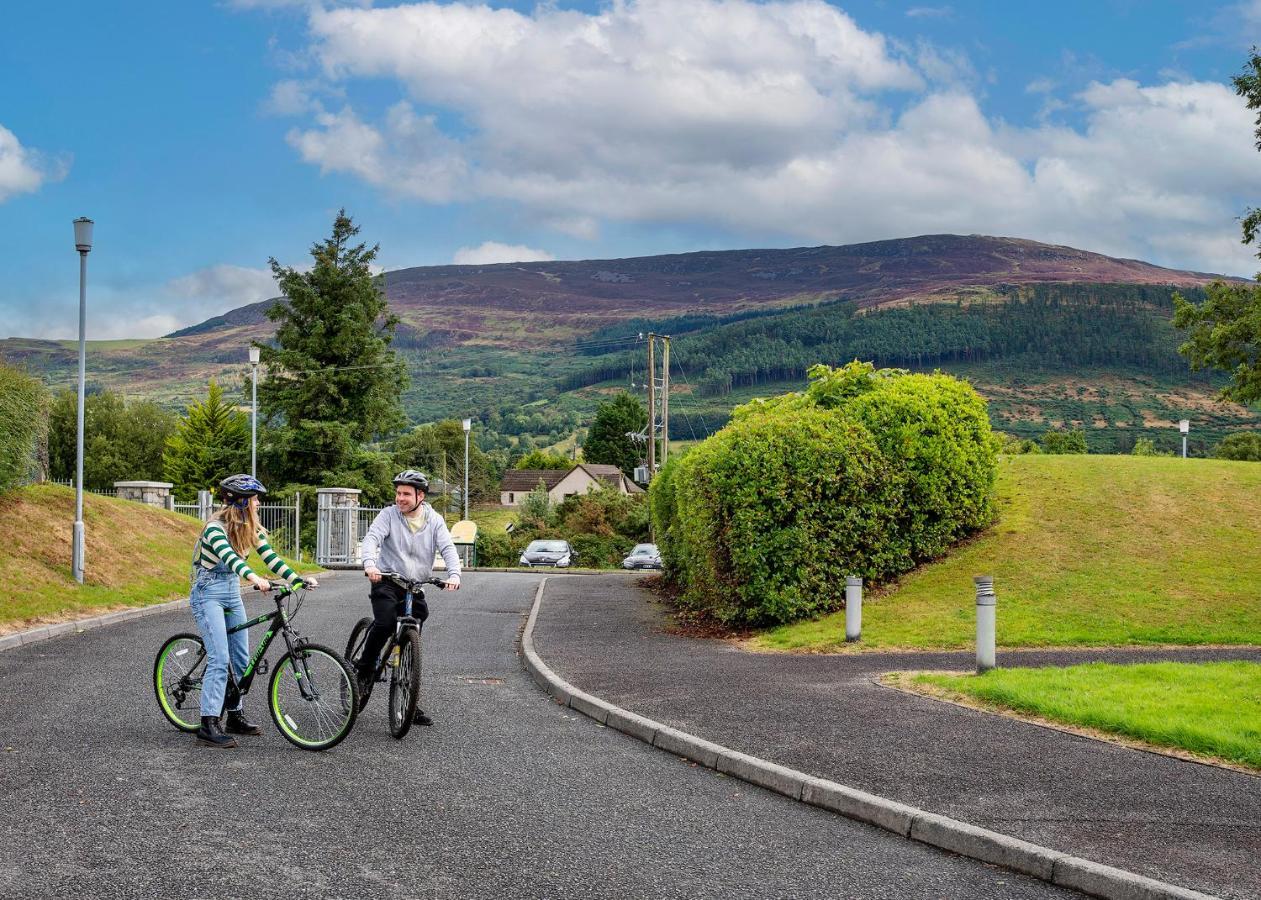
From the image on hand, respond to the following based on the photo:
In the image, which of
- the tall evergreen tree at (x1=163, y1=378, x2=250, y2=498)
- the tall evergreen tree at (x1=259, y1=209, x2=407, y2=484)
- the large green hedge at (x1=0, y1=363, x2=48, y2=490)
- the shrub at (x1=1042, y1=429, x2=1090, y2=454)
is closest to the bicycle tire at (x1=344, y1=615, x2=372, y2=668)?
the large green hedge at (x1=0, y1=363, x2=48, y2=490)

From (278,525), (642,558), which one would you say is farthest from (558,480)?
(278,525)

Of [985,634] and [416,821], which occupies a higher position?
[985,634]

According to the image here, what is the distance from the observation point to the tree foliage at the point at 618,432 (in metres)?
111

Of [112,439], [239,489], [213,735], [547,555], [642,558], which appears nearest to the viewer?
[213,735]

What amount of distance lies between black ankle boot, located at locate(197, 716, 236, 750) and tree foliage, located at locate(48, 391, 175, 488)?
79846mm

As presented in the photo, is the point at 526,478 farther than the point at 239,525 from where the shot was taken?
Yes

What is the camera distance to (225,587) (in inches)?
345

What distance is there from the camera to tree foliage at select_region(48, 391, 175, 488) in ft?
273

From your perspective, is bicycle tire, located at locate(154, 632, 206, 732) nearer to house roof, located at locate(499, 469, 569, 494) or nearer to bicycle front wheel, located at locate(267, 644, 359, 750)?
bicycle front wheel, located at locate(267, 644, 359, 750)

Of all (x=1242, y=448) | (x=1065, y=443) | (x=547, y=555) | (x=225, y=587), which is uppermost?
(x=1065, y=443)

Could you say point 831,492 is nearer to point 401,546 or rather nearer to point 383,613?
point 401,546

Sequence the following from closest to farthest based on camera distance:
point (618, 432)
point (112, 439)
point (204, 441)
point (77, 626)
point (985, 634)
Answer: point (985, 634) → point (77, 626) → point (204, 441) → point (112, 439) → point (618, 432)

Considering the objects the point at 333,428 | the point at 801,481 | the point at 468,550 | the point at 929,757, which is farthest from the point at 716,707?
the point at 333,428

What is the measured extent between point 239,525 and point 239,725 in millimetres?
1506
